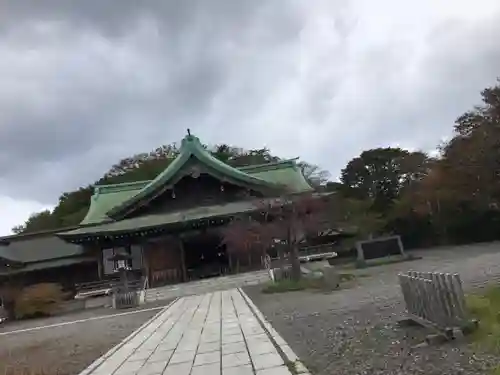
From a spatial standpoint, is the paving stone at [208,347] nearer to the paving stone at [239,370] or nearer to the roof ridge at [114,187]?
the paving stone at [239,370]

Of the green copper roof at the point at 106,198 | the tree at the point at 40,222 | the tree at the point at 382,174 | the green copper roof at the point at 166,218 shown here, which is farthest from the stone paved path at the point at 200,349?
the tree at the point at 40,222

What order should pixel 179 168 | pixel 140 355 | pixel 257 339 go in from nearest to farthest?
pixel 257 339 → pixel 140 355 → pixel 179 168

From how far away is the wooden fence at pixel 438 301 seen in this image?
6457mm

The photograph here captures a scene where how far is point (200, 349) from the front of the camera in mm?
8664

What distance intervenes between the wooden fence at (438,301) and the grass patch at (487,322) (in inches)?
9.3

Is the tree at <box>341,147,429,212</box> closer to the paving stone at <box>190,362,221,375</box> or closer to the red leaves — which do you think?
the red leaves

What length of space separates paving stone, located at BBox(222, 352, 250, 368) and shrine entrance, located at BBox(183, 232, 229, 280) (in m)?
20.4

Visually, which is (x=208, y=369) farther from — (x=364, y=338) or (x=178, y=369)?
(x=364, y=338)

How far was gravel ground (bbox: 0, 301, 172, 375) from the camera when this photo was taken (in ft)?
31.0

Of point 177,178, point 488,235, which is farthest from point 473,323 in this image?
point 488,235

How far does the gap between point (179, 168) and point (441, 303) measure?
79.0 feet

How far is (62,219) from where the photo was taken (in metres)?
55.4

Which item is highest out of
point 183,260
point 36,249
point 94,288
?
point 36,249

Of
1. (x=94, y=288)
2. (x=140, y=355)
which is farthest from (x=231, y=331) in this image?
(x=94, y=288)
